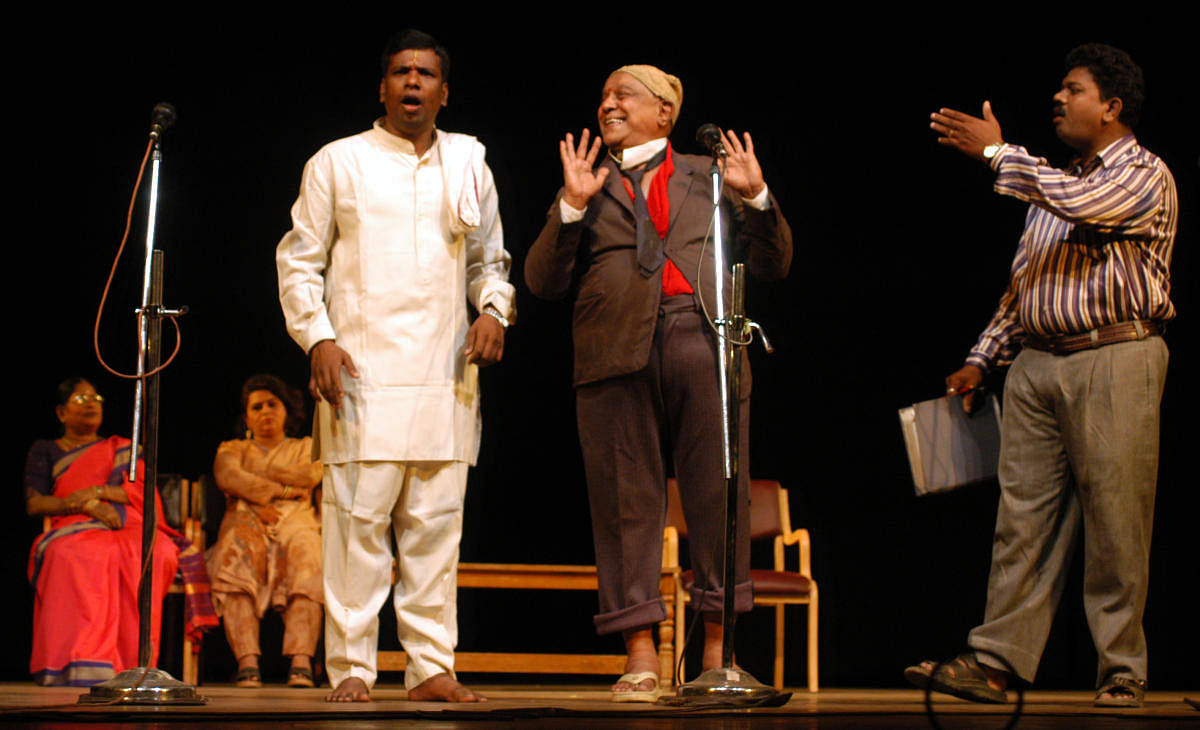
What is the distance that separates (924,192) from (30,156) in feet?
11.1

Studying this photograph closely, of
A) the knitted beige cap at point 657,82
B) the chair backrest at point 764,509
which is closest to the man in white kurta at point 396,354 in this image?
the knitted beige cap at point 657,82

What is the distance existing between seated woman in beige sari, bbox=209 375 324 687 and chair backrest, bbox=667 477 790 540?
52.0 inches

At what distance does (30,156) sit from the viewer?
204 inches

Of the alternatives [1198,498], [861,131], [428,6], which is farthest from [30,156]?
[1198,498]

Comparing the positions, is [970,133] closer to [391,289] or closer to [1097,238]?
[1097,238]

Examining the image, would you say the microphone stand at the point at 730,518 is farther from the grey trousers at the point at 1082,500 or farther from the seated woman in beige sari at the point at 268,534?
the seated woman in beige sari at the point at 268,534

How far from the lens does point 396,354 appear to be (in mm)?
3227

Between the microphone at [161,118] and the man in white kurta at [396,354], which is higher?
the microphone at [161,118]

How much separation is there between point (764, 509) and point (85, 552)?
2403mm

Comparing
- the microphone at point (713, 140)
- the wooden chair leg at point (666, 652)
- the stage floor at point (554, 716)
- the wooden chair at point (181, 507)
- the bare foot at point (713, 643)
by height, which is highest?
the microphone at point (713, 140)

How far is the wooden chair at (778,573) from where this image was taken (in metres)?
4.75

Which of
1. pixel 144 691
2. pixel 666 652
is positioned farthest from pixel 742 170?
pixel 666 652

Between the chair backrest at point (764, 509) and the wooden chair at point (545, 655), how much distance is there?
42cm

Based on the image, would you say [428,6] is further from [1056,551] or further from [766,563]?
[1056,551]
